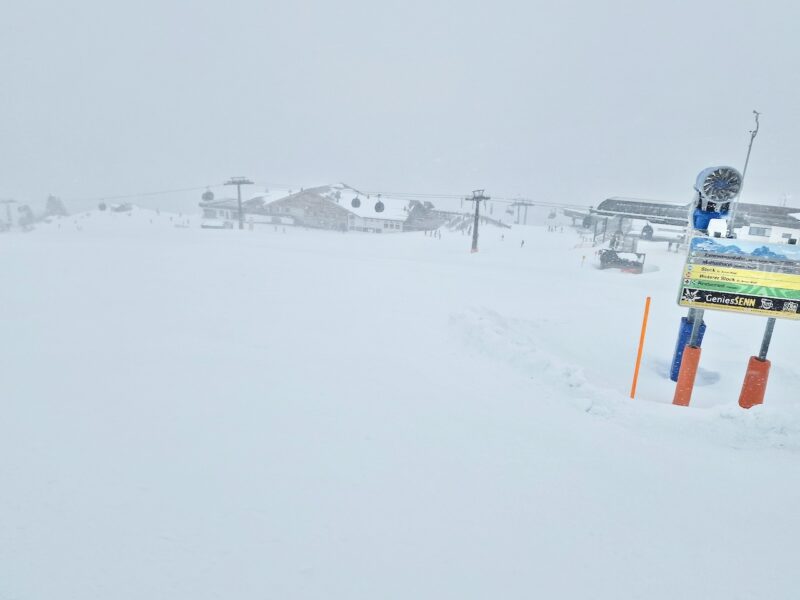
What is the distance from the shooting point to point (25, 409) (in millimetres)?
A: 3889

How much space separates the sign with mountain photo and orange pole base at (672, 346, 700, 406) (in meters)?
0.79

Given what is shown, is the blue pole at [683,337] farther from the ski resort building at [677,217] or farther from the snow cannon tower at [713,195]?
the ski resort building at [677,217]

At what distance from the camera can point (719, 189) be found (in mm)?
5797

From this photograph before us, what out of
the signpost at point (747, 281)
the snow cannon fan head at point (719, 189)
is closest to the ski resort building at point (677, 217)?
the snow cannon fan head at point (719, 189)

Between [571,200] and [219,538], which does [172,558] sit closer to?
[219,538]

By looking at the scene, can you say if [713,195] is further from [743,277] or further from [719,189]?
[743,277]

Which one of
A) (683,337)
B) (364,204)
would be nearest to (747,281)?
(683,337)

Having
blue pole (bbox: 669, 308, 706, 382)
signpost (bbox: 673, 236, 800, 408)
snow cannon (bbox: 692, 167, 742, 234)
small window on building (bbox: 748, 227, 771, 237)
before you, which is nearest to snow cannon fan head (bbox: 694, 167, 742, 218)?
snow cannon (bbox: 692, 167, 742, 234)

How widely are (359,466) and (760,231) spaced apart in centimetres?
5485

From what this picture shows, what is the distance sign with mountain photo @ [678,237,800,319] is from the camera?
5.17 metres

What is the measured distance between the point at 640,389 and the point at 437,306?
4.00 metres

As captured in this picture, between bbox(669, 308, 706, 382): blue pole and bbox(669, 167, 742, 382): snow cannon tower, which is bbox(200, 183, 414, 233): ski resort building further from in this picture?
bbox(669, 167, 742, 382): snow cannon tower

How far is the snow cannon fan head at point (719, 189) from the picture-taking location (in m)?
5.79

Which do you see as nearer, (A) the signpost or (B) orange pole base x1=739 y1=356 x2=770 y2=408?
(A) the signpost
